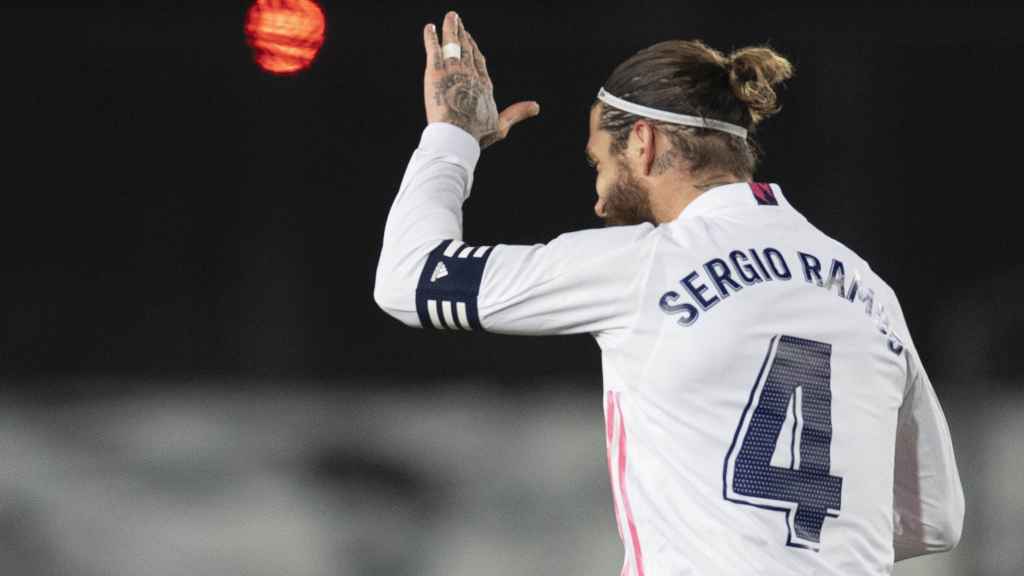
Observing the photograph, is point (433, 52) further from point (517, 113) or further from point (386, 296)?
point (386, 296)

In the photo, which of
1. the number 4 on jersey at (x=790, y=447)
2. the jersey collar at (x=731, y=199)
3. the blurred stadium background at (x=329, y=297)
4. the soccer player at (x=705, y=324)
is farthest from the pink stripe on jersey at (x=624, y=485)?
the blurred stadium background at (x=329, y=297)

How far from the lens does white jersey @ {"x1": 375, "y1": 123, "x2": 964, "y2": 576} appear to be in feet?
5.55

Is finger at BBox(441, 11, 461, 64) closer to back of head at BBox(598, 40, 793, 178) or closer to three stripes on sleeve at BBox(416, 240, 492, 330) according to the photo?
back of head at BBox(598, 40, 793, 178)

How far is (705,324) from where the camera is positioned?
170cm

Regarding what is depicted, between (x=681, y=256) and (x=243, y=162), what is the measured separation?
9.13ft

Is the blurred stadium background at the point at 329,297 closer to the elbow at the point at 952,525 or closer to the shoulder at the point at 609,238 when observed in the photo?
the elbow at the point at 952,525

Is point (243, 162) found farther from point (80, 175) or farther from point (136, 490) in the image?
point (136, 490)

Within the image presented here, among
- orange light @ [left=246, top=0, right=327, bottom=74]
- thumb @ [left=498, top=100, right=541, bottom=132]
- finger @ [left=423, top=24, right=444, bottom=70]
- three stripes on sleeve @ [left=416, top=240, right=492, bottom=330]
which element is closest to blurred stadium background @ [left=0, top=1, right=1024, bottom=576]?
orange light @ [left=246, top=0, right=327, bottom=74]

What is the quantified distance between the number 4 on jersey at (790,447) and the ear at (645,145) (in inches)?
12.9

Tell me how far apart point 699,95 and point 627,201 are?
0.17m

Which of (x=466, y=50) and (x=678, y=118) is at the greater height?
(x=466, y=50)

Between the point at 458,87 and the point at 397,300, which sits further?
the point at 458,87

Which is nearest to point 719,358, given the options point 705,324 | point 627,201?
point 705,324

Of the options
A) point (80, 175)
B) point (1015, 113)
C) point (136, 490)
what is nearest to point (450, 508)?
point (136, 490)
